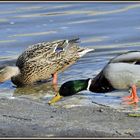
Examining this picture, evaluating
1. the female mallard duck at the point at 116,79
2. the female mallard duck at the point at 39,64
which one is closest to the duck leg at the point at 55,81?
the female mallard duck at the point at 39,64

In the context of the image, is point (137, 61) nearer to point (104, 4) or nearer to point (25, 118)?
point (25, 118)

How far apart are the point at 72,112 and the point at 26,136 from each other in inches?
46.5

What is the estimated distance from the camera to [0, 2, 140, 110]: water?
9.51 m

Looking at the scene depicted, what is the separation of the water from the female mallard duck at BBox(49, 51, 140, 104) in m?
0.13

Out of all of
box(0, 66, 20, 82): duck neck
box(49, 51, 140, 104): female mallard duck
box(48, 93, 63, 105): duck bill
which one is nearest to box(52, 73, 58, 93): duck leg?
box(0, 66, 20, 82): duck neck

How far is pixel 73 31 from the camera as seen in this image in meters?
12.9

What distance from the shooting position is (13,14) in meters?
14.6

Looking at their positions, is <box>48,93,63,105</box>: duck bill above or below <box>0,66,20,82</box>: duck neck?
above

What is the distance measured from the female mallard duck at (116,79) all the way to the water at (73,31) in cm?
13

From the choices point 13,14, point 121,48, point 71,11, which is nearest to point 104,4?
Result: point 71,11

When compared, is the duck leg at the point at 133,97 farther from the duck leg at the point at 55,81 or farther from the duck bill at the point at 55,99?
the duck leg at the point at 55,81

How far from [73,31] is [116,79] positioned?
456 centimetres

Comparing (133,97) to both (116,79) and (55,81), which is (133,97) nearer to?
(116,79)

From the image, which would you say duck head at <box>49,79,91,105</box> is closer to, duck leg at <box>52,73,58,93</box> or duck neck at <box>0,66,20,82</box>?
duck leg at <box>52,73,58,93</box>
